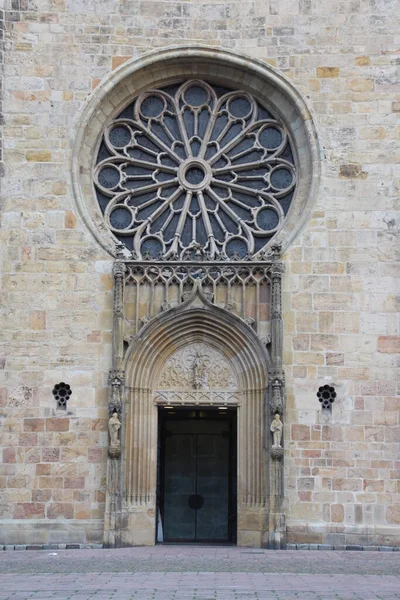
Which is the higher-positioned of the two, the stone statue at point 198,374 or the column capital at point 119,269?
the column capital at point 119,269

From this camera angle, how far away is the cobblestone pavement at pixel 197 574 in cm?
1127

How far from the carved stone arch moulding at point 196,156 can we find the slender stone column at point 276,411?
1432 mm

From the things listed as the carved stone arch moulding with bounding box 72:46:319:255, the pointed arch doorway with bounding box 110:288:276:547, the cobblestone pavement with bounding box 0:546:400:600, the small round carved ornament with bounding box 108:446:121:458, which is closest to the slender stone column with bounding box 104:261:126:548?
the small round carved ornament with bounding box 108:446:121:458

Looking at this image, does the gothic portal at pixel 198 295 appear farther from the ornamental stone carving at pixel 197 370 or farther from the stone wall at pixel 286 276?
the stone wall at pixel 286 276

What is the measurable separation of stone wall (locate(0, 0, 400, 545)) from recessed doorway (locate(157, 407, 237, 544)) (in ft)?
8.63

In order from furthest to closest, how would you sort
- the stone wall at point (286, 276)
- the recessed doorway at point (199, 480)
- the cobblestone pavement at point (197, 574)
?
the recessed doorway at point (199, 480) → the stone wall at point (286, 276) → the cobblestone pavement at point (197, 574)

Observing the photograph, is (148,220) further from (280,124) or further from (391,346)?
(391,346)

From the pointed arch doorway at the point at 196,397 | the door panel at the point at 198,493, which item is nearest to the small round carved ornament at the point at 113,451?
the pointed arch doorway at the point at 196,397

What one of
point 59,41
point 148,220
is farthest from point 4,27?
point 148,220

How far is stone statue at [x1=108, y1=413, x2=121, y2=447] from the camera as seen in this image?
17.0 metres

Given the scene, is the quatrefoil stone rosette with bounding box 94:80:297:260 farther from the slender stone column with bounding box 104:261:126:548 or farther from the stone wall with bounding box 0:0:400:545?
the slender stone column with bounding box 104:261:126:548

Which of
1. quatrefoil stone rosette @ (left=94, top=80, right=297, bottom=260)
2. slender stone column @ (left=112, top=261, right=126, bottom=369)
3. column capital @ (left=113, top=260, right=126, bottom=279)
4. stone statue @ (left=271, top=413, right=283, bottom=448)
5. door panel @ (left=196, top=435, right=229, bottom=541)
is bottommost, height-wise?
door panel @ (left=196, top=435, right=229, bottom=541)

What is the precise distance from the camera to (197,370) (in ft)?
58.4

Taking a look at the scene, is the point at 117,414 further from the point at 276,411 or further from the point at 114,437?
the point at 276,411
